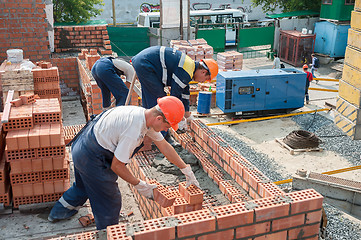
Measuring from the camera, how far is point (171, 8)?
1917 centimetres

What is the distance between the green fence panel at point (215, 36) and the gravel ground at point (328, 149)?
31.6 ft

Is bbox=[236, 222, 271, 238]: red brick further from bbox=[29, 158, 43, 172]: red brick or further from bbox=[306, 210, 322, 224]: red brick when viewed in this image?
bbox=[29, 158, 43, 172]: red brick

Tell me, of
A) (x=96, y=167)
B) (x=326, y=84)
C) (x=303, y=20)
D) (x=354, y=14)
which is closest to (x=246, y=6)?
(x=303, y=20)

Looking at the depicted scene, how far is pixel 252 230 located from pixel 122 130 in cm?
168

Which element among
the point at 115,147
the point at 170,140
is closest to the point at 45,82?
the point at 170,140

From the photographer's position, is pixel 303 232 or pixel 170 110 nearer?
pixel 170 110

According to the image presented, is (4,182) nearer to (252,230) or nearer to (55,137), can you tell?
(55,137)

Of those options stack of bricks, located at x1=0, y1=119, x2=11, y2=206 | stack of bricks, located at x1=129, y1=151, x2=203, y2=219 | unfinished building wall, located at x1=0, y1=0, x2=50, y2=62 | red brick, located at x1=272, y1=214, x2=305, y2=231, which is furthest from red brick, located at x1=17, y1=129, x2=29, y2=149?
unfinished building wall, located at x1=0, y1=0, x2=50, y2=62

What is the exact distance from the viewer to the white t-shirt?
392cm

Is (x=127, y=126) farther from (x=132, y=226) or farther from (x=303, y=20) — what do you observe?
(x=303, y=20)

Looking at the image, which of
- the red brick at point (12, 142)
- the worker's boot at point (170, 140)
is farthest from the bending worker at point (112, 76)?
the red brick at point (12, 142)

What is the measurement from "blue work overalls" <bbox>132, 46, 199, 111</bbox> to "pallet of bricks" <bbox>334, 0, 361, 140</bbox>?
145 inches

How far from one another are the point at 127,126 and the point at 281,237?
78.5 inches

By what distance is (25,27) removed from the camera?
12914 millimetres
